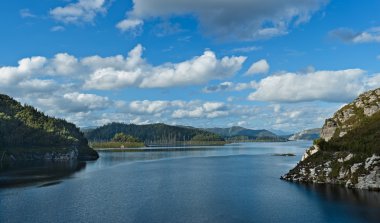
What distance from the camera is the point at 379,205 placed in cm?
10419

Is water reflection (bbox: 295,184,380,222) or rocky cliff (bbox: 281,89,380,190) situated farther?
rocky cliff (bbox: 281,89,380,190)

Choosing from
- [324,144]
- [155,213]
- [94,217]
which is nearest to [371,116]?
[324,144]

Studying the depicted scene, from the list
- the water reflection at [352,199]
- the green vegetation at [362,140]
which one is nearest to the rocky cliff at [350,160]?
the green vegetation at [362,140]

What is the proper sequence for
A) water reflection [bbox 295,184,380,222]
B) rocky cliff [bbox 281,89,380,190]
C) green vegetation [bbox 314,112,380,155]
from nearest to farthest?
1. water reflection [bbox 295,184,380,222]
2. rocky cliff [bbox 281,89,380,190]
3. green vegetation [bbox 314,112,380,155]

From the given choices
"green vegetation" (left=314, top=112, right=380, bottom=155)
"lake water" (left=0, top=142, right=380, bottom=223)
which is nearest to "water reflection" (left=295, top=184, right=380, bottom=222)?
"lake water" (left=0, top=142, right=380, bottom=223)

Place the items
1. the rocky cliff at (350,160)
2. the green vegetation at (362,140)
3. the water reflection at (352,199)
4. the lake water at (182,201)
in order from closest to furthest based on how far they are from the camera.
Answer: the lake water at (182,201)
the water reflection at (352,199)
the rocky cliff at (350,160)
the green vegetation at (362,140)

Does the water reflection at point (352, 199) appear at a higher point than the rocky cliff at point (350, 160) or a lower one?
lower

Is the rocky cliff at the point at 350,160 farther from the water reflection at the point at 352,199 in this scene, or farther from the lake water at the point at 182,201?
the lake water at the point at 182,201

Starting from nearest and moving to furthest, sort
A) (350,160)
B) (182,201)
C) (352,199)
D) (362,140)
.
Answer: (352,199)
(182,201)
(350,160)
(362,140)

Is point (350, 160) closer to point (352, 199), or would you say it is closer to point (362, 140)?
point (362, 140)

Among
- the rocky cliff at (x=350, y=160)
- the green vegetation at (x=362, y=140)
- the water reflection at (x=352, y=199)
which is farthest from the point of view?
the green vegetation at (x=362, y=140)

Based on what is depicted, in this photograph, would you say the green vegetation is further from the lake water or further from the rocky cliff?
the lake water

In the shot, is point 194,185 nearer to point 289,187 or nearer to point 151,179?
point 151,179

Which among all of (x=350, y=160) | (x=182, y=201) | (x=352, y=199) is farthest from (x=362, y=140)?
(x=182, y=201)
